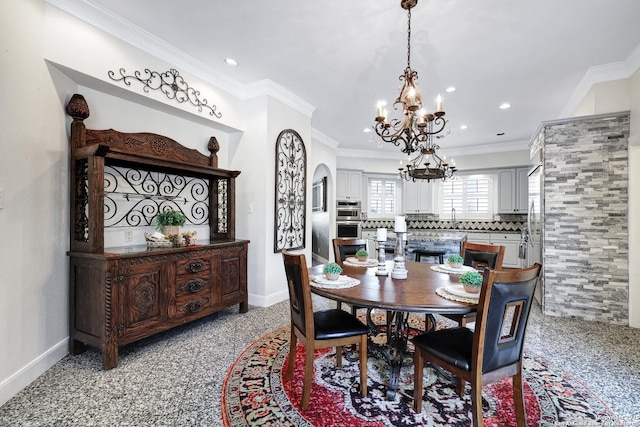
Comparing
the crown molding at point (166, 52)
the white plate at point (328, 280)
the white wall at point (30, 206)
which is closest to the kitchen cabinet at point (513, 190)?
the crown molding at point (166, 52)

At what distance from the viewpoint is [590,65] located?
10.5ft

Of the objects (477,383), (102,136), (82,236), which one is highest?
(102,136)

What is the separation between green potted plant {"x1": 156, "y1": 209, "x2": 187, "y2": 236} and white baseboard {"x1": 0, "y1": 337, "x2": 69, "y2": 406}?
1137 mm

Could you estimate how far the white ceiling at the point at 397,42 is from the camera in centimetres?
233

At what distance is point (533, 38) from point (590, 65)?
3.62 feet

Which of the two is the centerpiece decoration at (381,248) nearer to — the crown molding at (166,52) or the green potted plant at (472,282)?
the green potted plant at (472,282)

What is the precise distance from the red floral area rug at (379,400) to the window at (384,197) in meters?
5.42

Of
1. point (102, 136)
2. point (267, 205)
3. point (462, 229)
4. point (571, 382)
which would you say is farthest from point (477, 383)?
point (462, 229)

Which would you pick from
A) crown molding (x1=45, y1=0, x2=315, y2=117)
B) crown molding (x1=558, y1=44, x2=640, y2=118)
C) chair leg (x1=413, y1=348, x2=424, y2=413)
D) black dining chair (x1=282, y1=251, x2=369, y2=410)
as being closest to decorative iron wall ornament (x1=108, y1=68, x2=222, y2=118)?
crown molding (x1=45, y1=0, x2=315, y2=117)

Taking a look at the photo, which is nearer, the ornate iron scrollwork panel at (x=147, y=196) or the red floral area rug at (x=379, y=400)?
the red floral area rug at (x=379, y=400)

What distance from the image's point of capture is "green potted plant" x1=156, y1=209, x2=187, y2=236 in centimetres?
290

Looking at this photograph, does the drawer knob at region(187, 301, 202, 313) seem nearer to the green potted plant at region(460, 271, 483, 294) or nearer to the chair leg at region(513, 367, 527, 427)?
the green potted plant at region(460, 271, 483, 294)

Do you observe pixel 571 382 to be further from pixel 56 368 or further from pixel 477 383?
pixel 56 368

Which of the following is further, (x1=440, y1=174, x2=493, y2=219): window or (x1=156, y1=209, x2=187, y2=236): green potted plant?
(x1=440, y1=174, x2=493, y2=219): window
